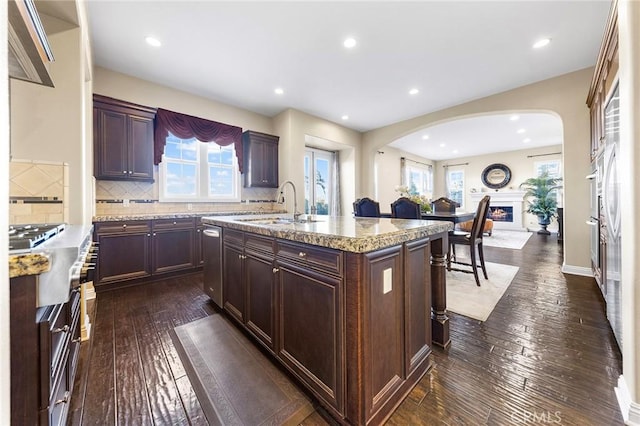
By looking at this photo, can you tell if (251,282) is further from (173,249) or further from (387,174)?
(387,174)

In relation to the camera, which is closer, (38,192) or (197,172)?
(38,192)

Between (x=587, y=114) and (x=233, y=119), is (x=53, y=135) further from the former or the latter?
(x=587, y=114)

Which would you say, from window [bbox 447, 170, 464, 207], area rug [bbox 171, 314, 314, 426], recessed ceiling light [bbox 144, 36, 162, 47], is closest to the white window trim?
recessed ceiling light [bbox 144, 36, 162, 47]

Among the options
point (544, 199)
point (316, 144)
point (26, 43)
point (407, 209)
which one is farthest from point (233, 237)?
point (544, 199)

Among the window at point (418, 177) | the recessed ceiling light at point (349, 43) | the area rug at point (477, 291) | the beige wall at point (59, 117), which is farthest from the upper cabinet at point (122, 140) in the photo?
the window at point (418, 177)

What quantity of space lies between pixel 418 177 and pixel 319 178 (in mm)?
5283

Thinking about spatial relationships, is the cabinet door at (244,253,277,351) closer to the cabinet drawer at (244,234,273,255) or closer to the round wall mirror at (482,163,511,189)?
the cabinet drawer at (244,234,273,255)

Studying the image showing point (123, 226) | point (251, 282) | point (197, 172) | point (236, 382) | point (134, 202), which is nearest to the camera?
point (236, 382)

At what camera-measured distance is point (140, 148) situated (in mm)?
3473

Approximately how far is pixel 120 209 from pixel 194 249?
1168 millimetres

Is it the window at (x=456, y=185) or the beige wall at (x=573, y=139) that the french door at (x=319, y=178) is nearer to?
the beige wall at (x=573, y=139)

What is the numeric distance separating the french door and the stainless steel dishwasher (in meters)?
3.73

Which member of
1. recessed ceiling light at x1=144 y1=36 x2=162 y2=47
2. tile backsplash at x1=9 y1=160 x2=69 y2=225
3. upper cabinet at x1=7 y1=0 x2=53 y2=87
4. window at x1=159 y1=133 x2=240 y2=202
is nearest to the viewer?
upper cabinet at x1=7 y1=0 x2=53 y2=87

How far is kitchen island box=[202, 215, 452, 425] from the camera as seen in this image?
1.13 meters
